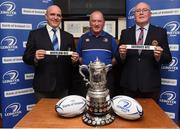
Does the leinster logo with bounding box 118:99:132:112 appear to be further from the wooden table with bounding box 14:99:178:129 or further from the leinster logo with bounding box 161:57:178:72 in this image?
the leinster logo with bounding box 161:57:178:72

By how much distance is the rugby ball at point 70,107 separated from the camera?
1540 millimetres

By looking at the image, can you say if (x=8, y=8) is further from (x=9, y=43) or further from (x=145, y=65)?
(x=145, y=65)

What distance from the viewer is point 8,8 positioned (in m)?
3.01

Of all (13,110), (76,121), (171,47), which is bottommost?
(13,110)

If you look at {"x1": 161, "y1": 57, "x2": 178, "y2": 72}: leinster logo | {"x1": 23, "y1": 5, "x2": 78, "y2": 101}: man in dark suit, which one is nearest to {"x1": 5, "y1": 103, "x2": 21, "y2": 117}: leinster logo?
{"x1": 23, "y1": 5, "x2": 78, "y2": 101}: man in dark suit

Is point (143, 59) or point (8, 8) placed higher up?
point (8, 8)

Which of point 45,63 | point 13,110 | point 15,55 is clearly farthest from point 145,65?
point 13,110

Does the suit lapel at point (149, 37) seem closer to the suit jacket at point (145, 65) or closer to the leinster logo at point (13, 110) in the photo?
the suit jacket at point (145, 65)

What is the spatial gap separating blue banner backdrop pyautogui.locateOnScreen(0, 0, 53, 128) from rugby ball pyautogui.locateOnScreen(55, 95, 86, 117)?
5.70 feet

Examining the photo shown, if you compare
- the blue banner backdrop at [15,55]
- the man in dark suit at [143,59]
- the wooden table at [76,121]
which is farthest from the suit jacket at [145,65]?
the blue banner backdrop at [15,55]

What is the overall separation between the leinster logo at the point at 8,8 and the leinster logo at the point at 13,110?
45.0 inches

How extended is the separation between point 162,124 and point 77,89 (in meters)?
1.80

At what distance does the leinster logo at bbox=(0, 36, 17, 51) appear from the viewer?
304cm

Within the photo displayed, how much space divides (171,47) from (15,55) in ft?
6.32
